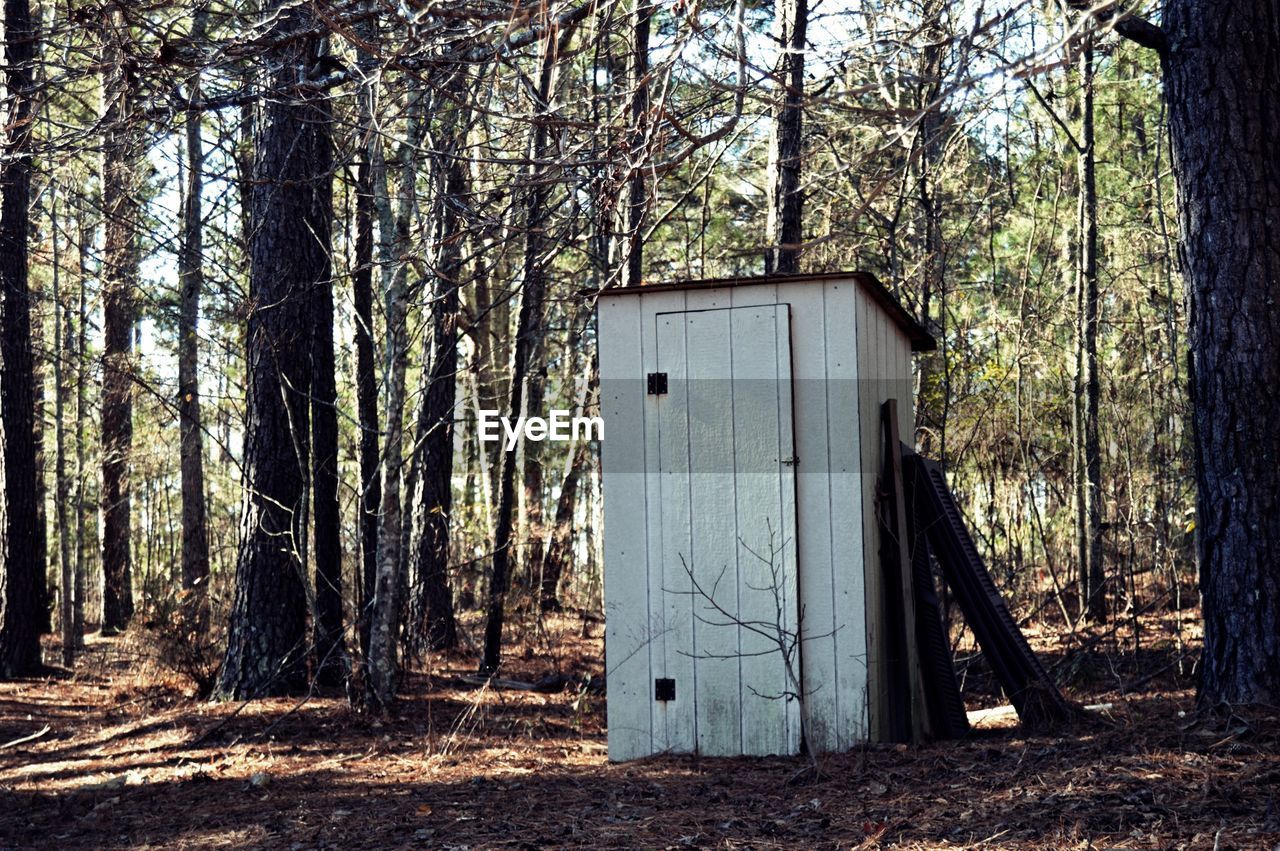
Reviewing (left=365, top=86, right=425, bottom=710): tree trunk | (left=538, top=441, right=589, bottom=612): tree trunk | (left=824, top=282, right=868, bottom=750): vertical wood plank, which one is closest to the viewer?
(left=824, top=282, right=868, bottom=750): vertical wood plank

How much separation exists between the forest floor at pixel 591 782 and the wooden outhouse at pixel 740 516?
27cm

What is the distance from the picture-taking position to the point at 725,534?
19.2 feet

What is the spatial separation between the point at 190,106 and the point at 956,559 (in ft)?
14.1

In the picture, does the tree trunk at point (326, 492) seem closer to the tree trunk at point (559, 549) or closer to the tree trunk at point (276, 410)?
the tree trunk at point (276, 410)

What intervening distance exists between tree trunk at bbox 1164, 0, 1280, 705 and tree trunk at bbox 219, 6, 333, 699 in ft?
17.8

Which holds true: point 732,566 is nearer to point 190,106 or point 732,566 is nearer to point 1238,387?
point 1238,387

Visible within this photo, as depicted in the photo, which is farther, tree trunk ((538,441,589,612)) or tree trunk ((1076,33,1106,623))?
tree trunk ((538,441,589,612))

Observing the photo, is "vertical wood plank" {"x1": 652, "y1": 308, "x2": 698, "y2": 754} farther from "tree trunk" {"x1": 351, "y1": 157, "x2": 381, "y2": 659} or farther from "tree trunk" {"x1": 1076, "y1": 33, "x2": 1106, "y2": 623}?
"tree trunk" {"x1": 1076, "y1": 33, "x2": 1106, "y2": 623}

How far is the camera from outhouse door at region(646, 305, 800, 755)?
5.75m

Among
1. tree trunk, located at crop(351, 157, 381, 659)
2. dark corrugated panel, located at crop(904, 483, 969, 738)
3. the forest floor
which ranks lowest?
the forest floor

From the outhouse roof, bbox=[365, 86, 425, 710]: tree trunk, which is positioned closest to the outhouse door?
the outhouse roof

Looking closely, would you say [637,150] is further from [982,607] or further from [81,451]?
[81,451]

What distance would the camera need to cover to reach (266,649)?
27.1 feet

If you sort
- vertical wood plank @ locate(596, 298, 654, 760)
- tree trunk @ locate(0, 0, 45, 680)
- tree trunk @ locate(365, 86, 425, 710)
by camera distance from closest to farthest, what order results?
1. vertical wood plank @ locate(596, 298, 654, 760)
2. tree trunk @ locate(365, 86, 425, 710)
3. tree trunk @ locate(0, 0, 45, 680)
